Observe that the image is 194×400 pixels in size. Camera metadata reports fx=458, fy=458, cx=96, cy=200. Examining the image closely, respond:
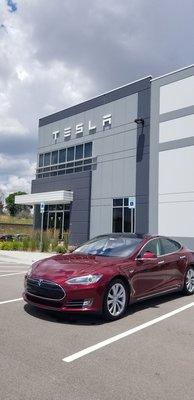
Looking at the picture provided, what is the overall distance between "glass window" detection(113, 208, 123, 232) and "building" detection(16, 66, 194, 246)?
64mm

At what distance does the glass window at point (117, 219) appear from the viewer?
2911 cm

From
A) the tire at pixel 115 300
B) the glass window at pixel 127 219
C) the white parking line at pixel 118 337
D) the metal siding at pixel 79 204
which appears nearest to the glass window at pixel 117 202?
the glass window at pixel 127 219

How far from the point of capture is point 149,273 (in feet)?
27.2

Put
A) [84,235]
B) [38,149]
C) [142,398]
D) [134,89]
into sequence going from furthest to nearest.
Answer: [38,149] < [84,235] < [134,89] < [142,398]

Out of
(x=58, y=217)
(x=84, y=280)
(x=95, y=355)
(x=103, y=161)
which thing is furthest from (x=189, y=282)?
(x=58, y=217)

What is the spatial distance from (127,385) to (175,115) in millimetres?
22402

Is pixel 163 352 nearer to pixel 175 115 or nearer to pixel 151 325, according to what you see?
pixel 151 325

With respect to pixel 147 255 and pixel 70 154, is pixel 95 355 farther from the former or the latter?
pixel 70 154

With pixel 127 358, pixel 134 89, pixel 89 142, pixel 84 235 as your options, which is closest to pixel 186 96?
pixel 134 89

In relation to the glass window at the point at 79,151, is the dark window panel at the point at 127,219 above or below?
below

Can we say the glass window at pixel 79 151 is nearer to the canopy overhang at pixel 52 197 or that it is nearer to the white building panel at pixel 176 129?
the canopy overhang at pixel 52 197

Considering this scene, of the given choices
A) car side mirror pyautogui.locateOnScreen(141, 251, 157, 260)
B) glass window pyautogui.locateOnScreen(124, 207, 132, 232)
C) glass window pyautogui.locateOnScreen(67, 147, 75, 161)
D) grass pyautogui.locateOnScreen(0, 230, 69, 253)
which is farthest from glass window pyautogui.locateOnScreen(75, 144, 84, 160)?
car side mirror pyautogui.locateOnScreen(141, 251, 157, 260)

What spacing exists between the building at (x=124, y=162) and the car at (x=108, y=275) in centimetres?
1182

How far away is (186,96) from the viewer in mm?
25062
